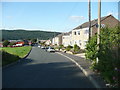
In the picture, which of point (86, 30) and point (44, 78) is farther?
point (86, 30)

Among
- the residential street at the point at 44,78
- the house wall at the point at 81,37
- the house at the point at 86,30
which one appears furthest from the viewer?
the house wall at the point at 81,37

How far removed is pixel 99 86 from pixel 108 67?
2.83ft

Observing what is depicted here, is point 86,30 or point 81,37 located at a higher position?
point 86,30

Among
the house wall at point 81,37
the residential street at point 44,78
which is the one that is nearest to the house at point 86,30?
the house wall at point 81,37

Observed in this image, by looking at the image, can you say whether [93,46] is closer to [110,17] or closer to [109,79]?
[109,79]

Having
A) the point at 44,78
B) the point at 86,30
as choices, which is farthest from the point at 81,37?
the point at 44,78

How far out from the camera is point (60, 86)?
9.00 meters

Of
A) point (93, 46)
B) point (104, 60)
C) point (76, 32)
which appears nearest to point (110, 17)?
point (76, 32)

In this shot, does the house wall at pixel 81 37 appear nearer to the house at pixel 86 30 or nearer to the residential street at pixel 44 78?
the house at pixel 86 30

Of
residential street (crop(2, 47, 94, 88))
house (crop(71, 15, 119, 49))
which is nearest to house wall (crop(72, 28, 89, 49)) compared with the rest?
house (crop(71, 15, 119, 49))

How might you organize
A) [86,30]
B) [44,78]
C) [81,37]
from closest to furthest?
[44,78]
[86,30]
[81,37]

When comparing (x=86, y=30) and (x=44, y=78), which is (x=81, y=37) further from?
(x=44, y=78)

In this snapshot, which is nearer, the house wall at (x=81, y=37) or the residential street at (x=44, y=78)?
the residential street at (x=44, y=78)

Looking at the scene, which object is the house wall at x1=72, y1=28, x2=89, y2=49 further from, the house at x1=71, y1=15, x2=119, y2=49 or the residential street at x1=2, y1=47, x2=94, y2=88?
the residential street at x1=2, y1=47, x2=94, y2=88
